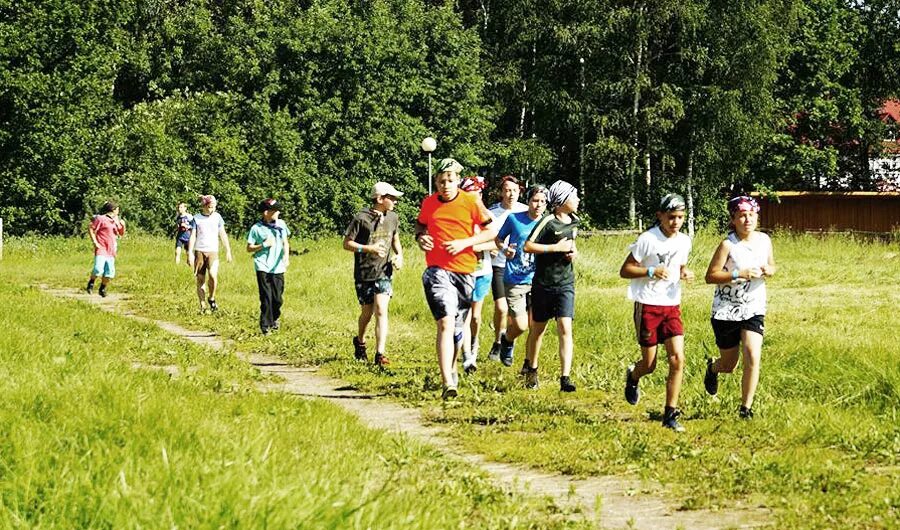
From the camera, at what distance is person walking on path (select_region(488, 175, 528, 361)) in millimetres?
12117

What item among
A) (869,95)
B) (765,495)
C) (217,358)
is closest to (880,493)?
(765,495)

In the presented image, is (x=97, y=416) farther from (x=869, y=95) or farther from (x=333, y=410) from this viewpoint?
(x=869, y=95)

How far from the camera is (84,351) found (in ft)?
32.9

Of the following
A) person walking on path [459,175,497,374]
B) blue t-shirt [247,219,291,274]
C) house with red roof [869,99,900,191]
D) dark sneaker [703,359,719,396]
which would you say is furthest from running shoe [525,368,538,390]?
house with red roof [869,99,900,191]

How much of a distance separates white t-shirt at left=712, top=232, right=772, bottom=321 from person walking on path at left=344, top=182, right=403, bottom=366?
413cm

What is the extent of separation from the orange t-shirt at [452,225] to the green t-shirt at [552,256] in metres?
0.63

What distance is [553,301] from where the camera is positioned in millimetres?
10242

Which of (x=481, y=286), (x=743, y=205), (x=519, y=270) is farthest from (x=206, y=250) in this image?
(x=743, y=205)

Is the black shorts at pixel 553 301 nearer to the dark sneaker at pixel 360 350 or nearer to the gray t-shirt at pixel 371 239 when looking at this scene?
the gray t-shirt at pixel 371 239

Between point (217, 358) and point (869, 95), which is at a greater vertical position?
point (869, 95)

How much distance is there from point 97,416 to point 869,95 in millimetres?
47525

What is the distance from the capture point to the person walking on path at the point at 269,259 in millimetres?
15008

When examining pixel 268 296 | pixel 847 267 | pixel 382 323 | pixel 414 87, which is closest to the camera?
pixel 382 323

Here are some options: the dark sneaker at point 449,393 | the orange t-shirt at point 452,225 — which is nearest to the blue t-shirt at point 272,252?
the orange t-shirt at point 452,225
